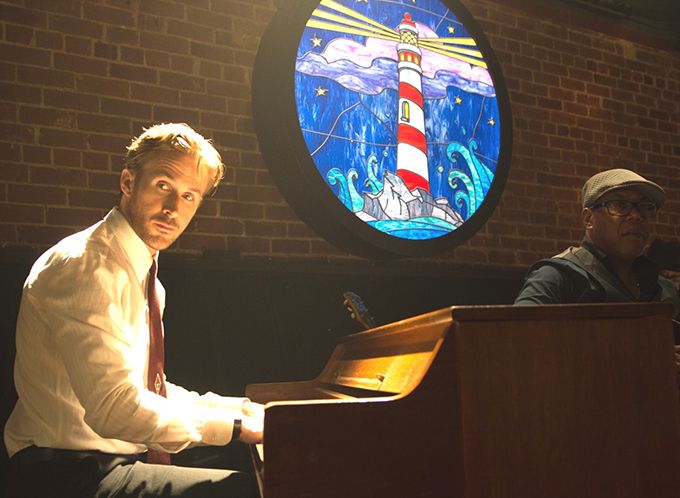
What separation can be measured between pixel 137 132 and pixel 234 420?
1703 millimetres

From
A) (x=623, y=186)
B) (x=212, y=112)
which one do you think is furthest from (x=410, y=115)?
(x=623, y=186)

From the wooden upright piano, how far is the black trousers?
1.20 ft

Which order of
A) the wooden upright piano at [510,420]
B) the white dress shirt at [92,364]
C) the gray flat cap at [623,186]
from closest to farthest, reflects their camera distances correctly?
the wooden upright piano at [510,420] < the white dress shirt at [92,364] < the gray flat cap at [623,186]

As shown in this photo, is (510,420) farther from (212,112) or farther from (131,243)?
(212,112)

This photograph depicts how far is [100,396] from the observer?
1.58m

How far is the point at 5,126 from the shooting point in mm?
2709

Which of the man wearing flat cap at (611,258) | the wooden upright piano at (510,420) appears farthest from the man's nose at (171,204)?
the man wearing flat cap at (611,258)

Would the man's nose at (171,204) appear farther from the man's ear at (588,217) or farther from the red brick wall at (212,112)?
the man's ear at (588,217)

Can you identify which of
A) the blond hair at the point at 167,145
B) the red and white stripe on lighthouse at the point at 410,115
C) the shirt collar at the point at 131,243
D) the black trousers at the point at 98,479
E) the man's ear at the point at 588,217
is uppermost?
the red and white stripe on lighthouse at the point at 410,115

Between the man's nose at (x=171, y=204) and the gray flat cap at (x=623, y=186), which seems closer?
the man's nose at (x=171, y=204)

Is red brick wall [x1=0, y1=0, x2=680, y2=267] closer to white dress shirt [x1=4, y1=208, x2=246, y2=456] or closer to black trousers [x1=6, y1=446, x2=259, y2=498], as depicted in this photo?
white dress shirt [x1=4, y1=208, x2=246, y2=456]

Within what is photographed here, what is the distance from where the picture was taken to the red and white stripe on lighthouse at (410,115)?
3.38 m

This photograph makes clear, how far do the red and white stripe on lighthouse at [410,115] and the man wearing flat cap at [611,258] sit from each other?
0.89m

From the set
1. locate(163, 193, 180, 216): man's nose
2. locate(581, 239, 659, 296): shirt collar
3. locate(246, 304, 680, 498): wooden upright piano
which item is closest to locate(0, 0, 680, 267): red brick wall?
locate(163, 193, 180, 216): man's nose
